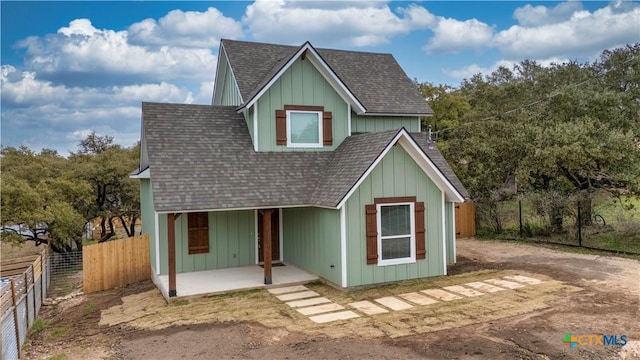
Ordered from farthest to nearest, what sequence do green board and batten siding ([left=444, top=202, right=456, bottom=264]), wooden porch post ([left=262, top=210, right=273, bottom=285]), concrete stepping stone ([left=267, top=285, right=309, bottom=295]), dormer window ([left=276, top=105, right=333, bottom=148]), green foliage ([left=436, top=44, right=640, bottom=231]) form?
green foliage ([left=436, top=44, right=640, bottom=231]), green board and batten siding ([left=444, top=202, right=456, bottom=264]), dormer window ([left=276, top=105, right=333, bottom=148]), wooden porch post ([left=262, top=210, right=273, bottom=285]), concrete stepping stone ([left=267, top=285, right=309, bottom=295])

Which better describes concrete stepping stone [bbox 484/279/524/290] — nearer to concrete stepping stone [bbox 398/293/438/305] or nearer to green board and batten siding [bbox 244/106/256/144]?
concrete stepping stone [bbox 398/293/438/305]

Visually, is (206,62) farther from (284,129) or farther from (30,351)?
(30,351)

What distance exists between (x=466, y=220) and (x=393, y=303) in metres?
11.4

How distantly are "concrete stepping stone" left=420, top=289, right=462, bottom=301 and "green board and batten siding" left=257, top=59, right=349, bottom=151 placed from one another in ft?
17.3

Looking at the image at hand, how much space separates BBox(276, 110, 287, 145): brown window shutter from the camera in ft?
42.2

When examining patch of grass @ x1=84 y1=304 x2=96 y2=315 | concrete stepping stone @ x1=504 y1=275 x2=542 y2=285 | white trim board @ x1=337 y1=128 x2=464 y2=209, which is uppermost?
white trim board @ x1=337 y1=128 x2=464 y2=209

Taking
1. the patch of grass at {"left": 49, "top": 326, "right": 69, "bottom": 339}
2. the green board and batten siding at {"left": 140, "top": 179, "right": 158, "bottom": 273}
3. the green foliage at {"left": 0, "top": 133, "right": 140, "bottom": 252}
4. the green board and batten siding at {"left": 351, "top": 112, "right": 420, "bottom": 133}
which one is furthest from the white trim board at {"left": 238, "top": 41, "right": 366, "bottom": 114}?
the green foliage at {"left": 0, "top": 133, "right": 140, "bottom": 252}

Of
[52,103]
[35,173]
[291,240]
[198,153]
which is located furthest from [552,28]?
[35,173]

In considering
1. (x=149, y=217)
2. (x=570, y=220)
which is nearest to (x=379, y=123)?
(x=149, y=217)

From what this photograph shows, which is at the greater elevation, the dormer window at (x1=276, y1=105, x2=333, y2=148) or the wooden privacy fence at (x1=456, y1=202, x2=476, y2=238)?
the dormer window at (x1=276, y1=105, x2=333, y2=148)

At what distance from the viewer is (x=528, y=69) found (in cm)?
3584

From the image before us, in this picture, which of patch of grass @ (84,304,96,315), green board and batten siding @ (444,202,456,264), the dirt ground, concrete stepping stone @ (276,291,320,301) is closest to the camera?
the dirt ground

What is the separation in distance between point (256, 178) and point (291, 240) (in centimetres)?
268

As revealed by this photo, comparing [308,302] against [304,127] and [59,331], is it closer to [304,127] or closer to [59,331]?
[59,331]
